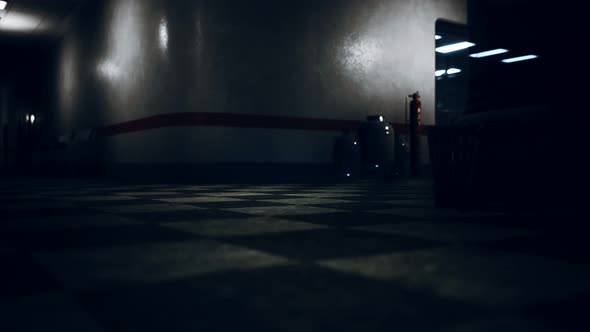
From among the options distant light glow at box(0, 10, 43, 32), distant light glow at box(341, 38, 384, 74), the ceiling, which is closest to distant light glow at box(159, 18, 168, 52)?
distant light glow at box(341, 38, 384, 74)

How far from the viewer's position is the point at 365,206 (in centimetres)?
220

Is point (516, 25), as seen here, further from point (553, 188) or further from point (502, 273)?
point (502, 273)

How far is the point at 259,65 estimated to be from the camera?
5.20 m

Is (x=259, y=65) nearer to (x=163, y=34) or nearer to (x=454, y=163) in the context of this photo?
(x=163, y=34)

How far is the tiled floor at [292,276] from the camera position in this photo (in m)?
0.63

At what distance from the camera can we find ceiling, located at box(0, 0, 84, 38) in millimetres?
7543

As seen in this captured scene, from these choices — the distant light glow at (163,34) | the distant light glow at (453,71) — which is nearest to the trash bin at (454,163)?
the distant light glow at (163,34)

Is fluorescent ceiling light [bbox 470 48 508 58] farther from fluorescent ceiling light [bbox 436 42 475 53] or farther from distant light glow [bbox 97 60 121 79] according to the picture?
fluorescent ceiling light [bbox 436 42 475 53]

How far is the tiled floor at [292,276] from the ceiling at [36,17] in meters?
7.22

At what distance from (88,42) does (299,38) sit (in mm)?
4005

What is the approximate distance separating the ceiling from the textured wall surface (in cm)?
136

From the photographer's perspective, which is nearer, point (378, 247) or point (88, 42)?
point (378, 247)

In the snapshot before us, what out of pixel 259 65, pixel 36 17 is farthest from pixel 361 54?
pixel 36 17

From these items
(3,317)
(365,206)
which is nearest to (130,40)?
(365,206)
